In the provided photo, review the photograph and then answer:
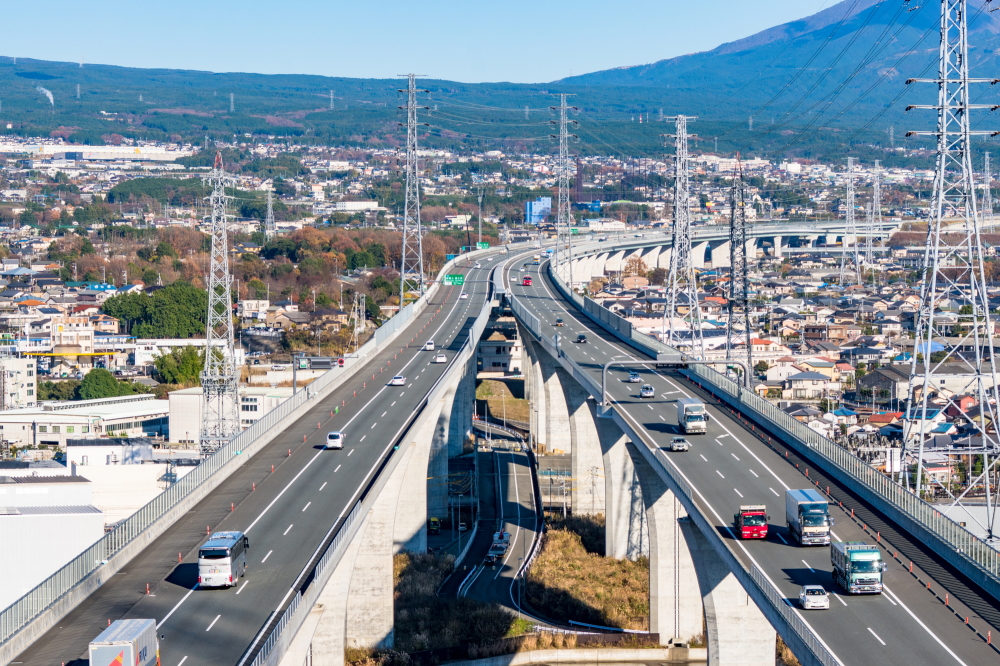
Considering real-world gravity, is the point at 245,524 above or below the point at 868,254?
below

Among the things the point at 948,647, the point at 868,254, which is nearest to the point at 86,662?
the point at 948,647

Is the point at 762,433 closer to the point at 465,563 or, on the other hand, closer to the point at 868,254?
the point at 465,563

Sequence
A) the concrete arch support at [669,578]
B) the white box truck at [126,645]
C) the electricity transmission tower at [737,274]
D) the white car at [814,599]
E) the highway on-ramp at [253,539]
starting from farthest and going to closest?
the electricity transmission tower at [737,274]
the concrete arch support at [669,578]
the white car at [814,599]
the highway on-ramp at [253,539]
the white box truck at [126,645]

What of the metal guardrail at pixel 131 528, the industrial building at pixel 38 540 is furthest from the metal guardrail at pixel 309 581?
the industrial building at pixel 38 540

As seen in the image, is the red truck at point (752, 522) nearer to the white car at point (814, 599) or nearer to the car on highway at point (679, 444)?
the white car at point (814, 599)

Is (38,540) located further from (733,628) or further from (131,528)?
(733,628)

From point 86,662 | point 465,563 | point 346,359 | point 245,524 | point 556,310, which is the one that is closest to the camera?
point 86,662

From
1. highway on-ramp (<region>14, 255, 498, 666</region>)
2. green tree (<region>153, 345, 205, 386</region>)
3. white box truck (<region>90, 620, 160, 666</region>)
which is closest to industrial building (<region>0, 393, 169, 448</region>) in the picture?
green tree (<region>153, 345, 205, 386</region>)
